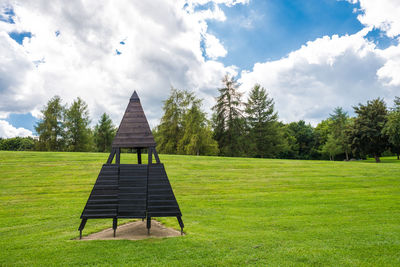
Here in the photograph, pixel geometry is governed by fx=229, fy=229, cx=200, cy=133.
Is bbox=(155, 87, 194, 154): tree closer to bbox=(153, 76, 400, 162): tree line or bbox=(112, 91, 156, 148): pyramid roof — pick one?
bbox=(153, 76, 400, 162): tree line

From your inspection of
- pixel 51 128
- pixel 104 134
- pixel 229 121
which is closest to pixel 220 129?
pixel 229 121

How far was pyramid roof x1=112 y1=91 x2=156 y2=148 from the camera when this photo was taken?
8086 millimetres

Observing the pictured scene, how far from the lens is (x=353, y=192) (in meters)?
13.3

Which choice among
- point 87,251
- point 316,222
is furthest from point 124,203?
point 316,222

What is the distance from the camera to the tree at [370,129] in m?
38.2

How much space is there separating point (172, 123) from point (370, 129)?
108 ft

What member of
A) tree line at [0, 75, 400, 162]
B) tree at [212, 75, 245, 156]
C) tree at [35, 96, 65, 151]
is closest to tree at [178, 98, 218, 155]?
tree line at [0, 75, 400, 162]

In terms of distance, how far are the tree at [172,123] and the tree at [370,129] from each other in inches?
1154

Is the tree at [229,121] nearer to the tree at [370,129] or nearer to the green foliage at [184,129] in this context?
the green foliage at [184,129]

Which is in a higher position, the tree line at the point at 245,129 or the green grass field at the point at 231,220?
the tree line at the point at 245,129

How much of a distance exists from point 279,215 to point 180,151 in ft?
91.3

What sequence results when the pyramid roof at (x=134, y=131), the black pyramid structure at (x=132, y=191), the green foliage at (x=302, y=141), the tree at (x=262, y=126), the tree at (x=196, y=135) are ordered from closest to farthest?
the black pyramid structure at (x=132, y=191)
the pyramid roof at (x=134, y=131)
the tree at (x=196, y=135)
the tree at (x=262, y=126)
the green foliage at (x=302, y=141)

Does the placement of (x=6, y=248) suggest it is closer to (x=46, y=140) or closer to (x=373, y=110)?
(x=46, y=140)

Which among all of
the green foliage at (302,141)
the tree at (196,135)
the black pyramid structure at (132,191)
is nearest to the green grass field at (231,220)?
the black pyramid structure at (132,191)
